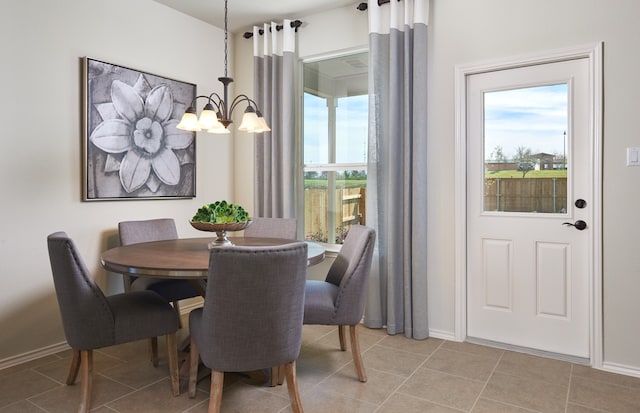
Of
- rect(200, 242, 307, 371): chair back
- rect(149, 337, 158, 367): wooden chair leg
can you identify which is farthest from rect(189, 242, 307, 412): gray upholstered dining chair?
rect(149, 337, 158, 367): wooden chair leg

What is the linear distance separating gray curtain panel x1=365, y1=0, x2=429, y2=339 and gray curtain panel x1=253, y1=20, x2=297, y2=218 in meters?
0.80

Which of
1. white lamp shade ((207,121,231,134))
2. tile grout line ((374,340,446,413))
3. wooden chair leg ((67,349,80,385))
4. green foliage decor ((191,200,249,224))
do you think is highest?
white lamp shade ((207,121,231,134))

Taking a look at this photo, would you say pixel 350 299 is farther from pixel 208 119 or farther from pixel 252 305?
pixel 208 119

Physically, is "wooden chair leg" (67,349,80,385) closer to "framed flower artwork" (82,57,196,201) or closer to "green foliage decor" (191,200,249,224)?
"green foliage decor" (191,200,249,224)

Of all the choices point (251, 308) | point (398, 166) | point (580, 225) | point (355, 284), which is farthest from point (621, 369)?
point (251, 308)

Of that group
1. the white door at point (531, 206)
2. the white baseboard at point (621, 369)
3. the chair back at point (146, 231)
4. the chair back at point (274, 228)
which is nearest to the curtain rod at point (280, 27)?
the white door at point (531, 206)

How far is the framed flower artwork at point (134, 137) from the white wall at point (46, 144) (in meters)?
0.08

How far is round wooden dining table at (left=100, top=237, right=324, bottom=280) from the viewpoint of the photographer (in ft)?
6.88

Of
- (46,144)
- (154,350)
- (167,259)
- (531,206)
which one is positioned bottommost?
(154,350)

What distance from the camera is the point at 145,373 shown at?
8.75 feet

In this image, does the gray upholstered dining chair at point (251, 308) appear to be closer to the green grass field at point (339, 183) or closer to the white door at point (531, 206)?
the white door at point (531, 206)

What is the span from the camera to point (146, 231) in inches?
130

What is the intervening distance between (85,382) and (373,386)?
1.48m

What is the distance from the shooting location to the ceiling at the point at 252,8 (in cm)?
365
